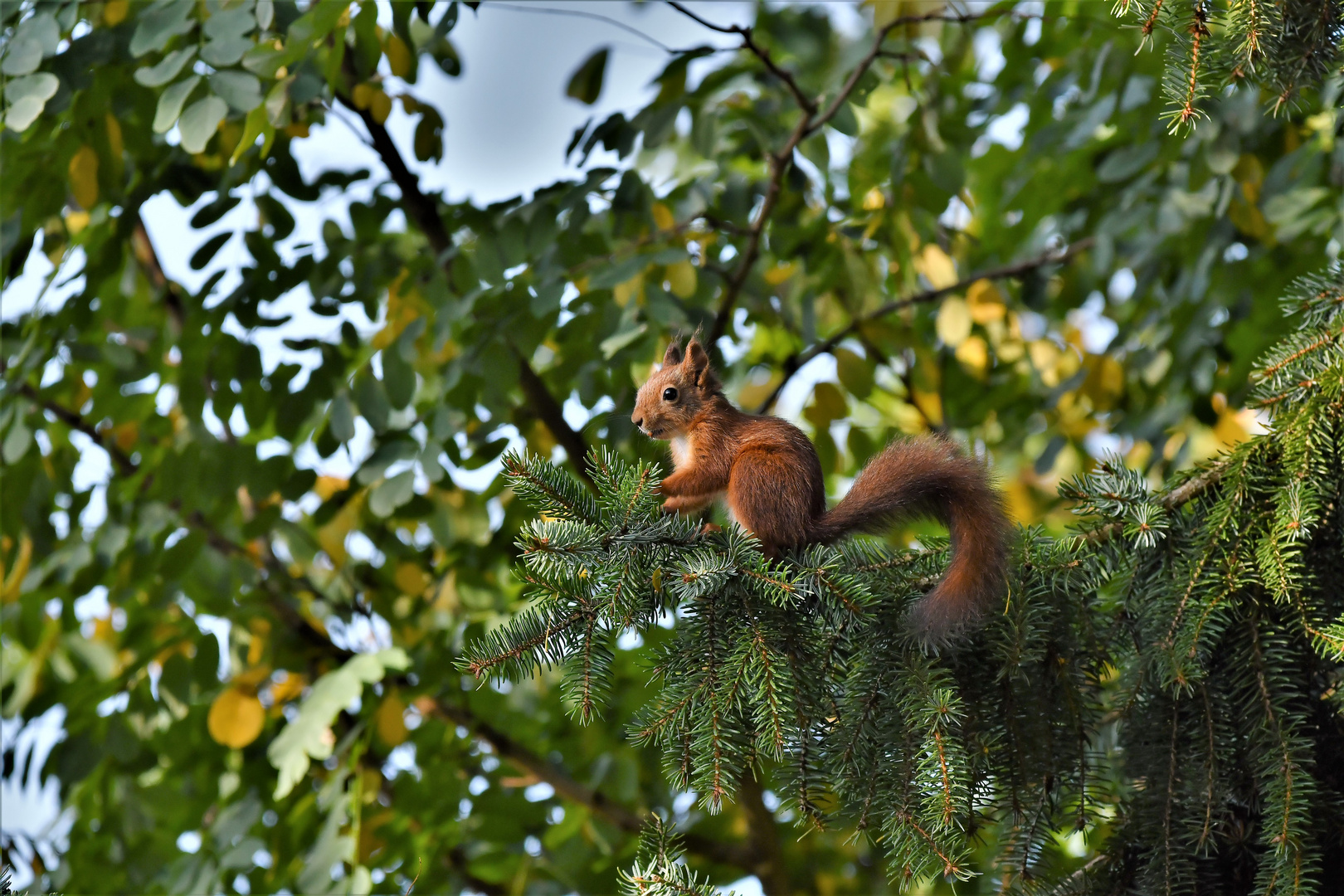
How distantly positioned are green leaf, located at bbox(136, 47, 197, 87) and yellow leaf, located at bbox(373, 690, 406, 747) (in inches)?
43.8

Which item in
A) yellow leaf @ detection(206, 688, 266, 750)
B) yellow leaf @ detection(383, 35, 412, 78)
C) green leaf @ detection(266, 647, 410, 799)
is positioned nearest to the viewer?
green leaf @ detection(266, 647, 410, 799)

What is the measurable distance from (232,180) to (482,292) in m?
0.48

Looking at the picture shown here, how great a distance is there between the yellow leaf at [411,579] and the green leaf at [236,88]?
3.47 feet

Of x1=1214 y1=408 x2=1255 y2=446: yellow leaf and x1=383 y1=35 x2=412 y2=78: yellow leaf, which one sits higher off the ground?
x1=383 y1=35 x2=412 y2=78: yellow leaf

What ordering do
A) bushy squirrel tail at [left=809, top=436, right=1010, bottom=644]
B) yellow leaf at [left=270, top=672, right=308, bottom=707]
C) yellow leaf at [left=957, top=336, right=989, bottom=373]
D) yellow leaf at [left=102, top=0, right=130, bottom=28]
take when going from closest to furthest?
bushy squirrel tail at [left=809, top=436, right=1010, bottom=644]
yellow leaf at [left=102, top=0, right=130, bottom=28]
yellow leaf at [left=270, top=672, right=308, bottom=707]
yellow leaf at [left=957, top=336, right=989, bottom=373]

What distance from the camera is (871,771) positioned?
1.25 metres

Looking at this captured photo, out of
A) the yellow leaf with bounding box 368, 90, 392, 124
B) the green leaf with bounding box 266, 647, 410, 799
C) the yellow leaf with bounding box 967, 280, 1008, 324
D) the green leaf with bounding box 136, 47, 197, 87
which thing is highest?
the yellow leaf with bounding box 967, 280, 1008, 324

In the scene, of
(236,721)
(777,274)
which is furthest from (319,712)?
(777,274)

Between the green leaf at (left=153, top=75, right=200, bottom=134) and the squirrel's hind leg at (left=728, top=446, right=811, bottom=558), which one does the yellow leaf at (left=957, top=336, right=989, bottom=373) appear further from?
the green leaf at (left=153, top=75, right=200, bottom=134)

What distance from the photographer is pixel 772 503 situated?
1402mm

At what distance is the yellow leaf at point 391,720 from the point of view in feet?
7.07

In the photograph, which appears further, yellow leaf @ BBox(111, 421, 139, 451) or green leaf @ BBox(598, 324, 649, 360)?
yellow leaf @ BBox(111, 421, 139, 451)

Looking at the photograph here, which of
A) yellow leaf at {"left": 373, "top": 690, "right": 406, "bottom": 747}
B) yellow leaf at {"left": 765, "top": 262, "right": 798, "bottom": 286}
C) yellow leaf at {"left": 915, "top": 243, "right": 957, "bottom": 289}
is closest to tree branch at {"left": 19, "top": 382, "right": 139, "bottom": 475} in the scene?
yellow leaf at {"left": 373, "top": 690, "right": 406, "bottom": 747}

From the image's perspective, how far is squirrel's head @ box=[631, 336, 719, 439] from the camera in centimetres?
170
